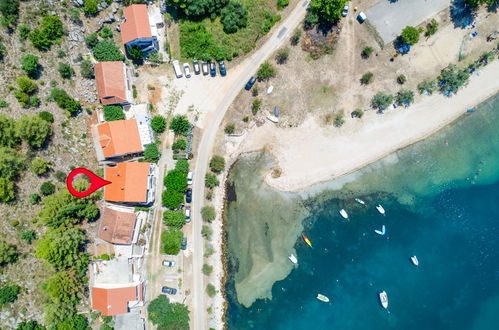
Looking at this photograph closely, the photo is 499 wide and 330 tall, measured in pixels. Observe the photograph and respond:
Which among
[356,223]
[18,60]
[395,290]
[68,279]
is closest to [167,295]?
[68,279]

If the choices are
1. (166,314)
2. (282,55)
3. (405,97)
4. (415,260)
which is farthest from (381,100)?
(166,314)

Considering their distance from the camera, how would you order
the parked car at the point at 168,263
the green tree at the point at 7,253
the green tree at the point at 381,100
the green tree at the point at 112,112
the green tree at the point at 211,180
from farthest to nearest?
1. the parked car at the point at 168,263
2. the green tree at the point at 211,180
3. the green tree at the point at 381,100
4. the green tree at the point at 112,112
5. the green tree at the point at 7,253

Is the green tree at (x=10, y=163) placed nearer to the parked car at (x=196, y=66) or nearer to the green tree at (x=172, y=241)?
the green tree at (x=172, y=241)

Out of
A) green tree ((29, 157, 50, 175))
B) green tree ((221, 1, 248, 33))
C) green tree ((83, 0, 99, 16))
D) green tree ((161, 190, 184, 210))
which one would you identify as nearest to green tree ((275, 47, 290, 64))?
green tree ((221, 1, 248, 33))

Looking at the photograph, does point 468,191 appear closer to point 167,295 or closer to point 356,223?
point 356,223

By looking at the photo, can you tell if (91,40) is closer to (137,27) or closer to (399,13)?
(137,27)

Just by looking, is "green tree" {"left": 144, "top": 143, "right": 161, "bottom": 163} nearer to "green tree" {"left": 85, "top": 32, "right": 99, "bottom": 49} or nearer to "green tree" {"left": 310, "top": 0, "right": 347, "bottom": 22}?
"green tree" {"left": 85, "top": 32, "right": 99, "bottom": 49}

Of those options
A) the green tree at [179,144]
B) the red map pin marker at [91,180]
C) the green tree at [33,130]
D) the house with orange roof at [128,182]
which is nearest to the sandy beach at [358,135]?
the green tree at [179,144]
